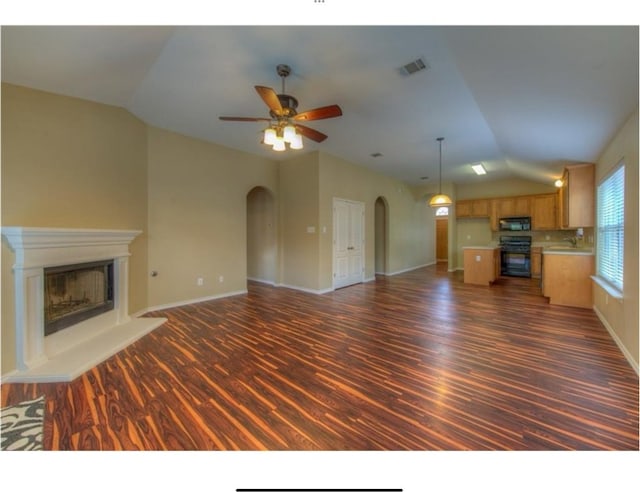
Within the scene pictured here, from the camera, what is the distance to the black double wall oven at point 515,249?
7105mm

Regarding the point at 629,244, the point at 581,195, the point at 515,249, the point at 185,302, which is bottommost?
the point at 185,302

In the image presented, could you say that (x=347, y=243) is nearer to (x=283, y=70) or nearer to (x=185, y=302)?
(x=185, y=302)

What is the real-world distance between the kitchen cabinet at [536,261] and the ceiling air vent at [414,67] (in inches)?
266

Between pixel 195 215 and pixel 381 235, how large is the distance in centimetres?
523

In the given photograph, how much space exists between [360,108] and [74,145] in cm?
345

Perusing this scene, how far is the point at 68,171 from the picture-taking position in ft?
9.65

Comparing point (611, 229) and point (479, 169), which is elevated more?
point (479, 169)

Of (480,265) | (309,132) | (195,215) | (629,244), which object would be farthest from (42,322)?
(480,265)

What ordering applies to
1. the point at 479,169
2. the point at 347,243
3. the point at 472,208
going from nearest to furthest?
the point at 347,243 < the point at 479,169 < the point at 472,208

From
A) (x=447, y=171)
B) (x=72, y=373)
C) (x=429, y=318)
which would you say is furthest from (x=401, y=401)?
(x=447, y=171)

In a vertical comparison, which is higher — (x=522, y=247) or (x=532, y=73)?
(x=532, y=73)

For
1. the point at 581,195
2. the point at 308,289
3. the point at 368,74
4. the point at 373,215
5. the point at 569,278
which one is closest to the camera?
the point at 368,74
